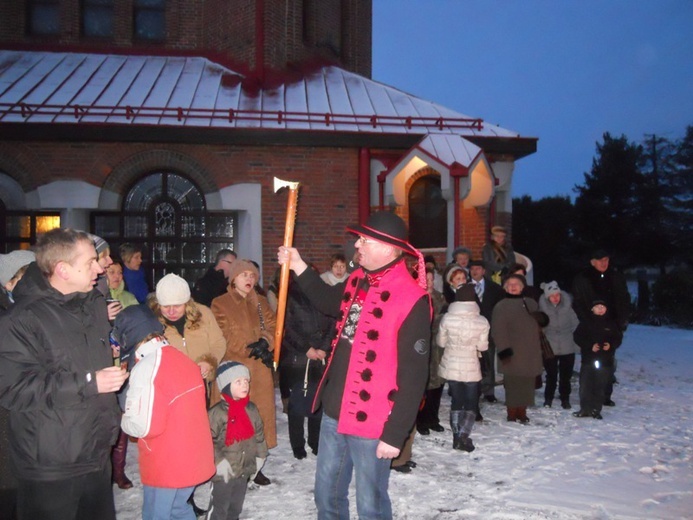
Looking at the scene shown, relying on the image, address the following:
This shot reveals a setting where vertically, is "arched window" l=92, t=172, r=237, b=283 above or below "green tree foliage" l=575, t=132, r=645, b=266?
below

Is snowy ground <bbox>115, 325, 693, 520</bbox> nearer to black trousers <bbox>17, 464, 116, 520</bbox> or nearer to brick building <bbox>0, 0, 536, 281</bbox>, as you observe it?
black trousers <bbox>17, 464, 116, 520</bbox>

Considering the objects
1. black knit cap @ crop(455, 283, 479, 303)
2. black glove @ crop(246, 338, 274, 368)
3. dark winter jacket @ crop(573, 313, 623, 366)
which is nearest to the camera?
black glove @ crop(246, 338, 274, 368)

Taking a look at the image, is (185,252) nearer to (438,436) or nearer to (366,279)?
(438,436)

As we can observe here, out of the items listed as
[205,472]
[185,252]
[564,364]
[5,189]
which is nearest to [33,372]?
[205,472]

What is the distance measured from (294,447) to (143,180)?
6.45 meters

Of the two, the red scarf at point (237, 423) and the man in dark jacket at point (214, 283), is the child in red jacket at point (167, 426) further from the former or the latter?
the man in dark jacket at point (214, 283)

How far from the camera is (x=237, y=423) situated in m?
3.93

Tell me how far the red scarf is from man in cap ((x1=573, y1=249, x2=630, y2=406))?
503cm

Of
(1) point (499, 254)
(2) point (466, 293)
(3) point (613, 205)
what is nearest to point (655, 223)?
(3) point (613, 205)

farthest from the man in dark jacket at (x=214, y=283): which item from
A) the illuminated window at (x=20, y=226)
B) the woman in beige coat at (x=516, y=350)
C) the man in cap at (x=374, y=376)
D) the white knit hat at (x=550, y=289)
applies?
the illuminated window at (x=20, y=226)

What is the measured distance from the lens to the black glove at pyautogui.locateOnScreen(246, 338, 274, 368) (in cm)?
484

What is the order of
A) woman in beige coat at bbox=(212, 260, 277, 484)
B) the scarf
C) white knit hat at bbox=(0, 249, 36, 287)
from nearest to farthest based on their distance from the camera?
1. white knit hat at bbox=(0, 249, 36, 287)
2. woman in beige coat at bbox=(212, 260, 277, 484)
3. the scarf

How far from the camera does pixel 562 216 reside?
1359 inches

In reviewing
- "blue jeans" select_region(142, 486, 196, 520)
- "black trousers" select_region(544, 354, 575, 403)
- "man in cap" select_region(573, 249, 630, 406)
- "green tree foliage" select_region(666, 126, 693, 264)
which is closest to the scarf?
"man in cap" select_region(573, 249, 630, 406)
